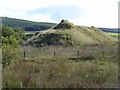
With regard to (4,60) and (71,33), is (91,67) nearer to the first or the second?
(4,60)

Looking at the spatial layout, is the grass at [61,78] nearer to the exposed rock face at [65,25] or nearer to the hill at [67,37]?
the hill at [67,37]

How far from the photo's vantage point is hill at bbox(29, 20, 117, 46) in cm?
7975

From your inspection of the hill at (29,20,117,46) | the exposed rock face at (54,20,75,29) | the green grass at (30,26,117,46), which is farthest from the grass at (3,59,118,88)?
the exposed rock face at (54,20,75,29)

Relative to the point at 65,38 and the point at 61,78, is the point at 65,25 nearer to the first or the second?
the point at 65,38

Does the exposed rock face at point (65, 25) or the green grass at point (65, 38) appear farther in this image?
the exposed rock face at point (65, 25)

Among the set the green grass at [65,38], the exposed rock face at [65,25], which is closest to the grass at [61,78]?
the green grass at [65,38]

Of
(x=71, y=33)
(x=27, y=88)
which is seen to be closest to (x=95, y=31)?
(x=71, y=33)

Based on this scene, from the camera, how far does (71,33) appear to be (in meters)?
83.0

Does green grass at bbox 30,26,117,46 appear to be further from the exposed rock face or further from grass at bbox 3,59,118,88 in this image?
grass at bbox 3,59,118,88

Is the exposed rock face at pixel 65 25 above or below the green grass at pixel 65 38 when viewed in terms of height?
above

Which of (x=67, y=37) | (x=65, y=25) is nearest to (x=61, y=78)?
(x=67, y=37)

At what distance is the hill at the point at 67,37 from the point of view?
79750 mm

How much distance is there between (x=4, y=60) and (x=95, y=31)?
8141 centimetres

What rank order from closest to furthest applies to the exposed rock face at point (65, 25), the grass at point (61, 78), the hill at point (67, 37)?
1. the grass at point (61, 78)
2. the hill at point (67, 37)
3. the exposed rock face at point (65, 25)
